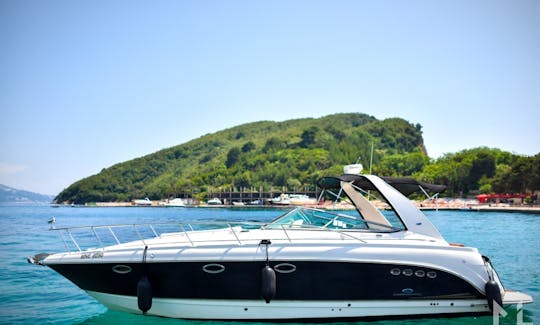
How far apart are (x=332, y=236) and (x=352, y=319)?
52.2 inches

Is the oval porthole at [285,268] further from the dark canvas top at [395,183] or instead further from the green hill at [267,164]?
the green hill at [267,164]

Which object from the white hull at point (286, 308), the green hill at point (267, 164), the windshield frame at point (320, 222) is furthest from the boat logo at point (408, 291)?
the green hill at point (267, 164)

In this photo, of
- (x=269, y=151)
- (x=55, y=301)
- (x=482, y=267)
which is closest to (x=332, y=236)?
(x=482, y=267)

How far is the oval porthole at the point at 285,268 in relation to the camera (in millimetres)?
7367

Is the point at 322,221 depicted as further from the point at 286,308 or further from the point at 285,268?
the point at 286,308

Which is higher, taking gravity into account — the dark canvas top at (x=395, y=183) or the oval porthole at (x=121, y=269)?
the dark canvas top at (x=395, y=183)

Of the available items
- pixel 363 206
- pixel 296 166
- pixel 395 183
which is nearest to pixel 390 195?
pixel 395 183

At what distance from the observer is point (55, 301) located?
10320 mm

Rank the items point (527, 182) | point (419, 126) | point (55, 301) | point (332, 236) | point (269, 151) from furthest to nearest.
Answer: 1. point (419, 126)
2. point (269, 151)
3. point (527, 182)
4. point (55, 301)
5. point (332, 236)

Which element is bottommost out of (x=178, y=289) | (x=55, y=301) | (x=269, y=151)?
(x=55, y=301)

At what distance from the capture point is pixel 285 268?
7.39 metres

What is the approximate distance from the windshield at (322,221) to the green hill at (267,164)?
10586 centimetres

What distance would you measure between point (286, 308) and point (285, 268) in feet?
2.14

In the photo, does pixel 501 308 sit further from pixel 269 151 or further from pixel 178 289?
pixel 269 151
